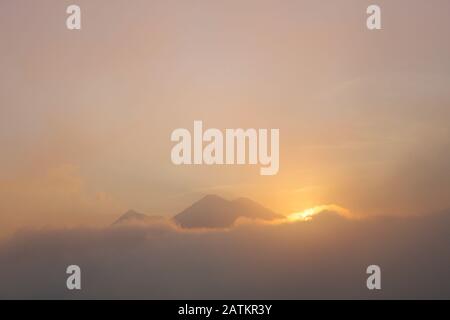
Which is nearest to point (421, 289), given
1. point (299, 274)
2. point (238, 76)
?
point (299, 274)

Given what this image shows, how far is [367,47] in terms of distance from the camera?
5789mm

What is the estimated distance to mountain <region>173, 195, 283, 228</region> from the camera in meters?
5.73

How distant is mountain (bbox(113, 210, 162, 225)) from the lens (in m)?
5.74

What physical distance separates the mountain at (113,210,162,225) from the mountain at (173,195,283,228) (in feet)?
0.94

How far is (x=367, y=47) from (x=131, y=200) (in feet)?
9.86

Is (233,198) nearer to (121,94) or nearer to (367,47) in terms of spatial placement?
(121,94)

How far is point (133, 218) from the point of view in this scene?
5.75 meters

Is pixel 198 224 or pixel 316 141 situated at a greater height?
pixel 316 141

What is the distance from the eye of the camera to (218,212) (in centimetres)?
577

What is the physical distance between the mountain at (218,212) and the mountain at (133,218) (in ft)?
0.94

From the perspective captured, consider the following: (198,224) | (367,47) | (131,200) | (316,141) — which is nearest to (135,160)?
(131,200)

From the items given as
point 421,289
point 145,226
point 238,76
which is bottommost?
point 421,289

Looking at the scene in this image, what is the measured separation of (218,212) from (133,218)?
91 centimetres

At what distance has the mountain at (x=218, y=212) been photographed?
5727 millimetres
